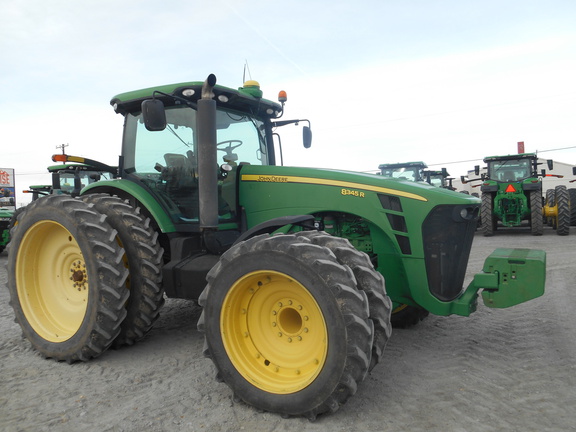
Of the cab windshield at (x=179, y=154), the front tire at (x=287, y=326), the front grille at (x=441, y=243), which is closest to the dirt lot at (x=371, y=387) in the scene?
the front tire at (x=287, y=326)

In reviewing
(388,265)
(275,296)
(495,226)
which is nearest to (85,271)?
(275,296)

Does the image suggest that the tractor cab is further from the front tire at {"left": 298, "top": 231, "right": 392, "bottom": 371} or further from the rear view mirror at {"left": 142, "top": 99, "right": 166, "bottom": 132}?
the front tire at {"left": 298, "top": 231, "right": 392, "bottom": 371}

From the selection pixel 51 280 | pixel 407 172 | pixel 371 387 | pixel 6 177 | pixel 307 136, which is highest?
pixel 6 177

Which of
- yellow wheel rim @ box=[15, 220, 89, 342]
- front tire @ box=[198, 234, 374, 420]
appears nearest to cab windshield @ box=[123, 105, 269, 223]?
yellow wheel rim @ box=[15, 220, 89, 342]

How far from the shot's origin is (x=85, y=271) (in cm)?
410

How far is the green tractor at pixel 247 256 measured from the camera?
9.29 ft

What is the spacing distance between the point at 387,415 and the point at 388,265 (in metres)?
1.20

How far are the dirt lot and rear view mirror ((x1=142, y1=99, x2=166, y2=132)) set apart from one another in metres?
1.89

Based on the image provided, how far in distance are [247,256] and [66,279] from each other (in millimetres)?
2241

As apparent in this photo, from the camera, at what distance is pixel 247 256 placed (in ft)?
9.75

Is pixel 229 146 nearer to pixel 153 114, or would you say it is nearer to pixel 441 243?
pixel 153 114

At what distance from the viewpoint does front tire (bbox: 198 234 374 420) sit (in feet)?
8.75

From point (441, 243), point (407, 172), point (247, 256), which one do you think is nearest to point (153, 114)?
point (247, 256)

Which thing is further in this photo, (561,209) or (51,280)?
(561,209)
